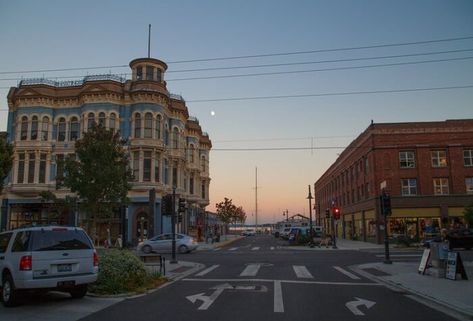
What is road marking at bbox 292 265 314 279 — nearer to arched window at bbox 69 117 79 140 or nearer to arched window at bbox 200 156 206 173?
arched window at bbox 69 117 79 140

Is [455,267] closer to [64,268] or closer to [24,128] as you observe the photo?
[64,268]

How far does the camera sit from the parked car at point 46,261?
10523 mm

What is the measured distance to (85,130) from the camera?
41.8 m

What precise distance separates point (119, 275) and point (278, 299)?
461cm

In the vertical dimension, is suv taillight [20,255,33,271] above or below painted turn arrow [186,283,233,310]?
above

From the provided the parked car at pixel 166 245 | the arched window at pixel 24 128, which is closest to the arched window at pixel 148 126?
the arched window at pixel 24 128

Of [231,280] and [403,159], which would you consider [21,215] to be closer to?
[231,280]

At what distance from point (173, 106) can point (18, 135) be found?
49.7ft

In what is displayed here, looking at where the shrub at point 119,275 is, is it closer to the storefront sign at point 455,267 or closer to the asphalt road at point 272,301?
the asphalt road at point 272,301

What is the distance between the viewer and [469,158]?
44625mm

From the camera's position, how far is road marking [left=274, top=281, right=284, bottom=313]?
10.5 metres

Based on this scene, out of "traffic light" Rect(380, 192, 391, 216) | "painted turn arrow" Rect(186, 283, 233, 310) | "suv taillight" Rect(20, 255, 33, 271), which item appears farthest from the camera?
"traffic light" Rect(380, 192, 391, 216)

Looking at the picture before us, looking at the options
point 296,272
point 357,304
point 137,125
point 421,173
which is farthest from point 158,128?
point 357,304

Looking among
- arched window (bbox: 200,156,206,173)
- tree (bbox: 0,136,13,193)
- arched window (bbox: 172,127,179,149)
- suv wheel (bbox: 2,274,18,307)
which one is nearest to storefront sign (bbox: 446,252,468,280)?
suv wheel (bbox: 2,274,18,307)
